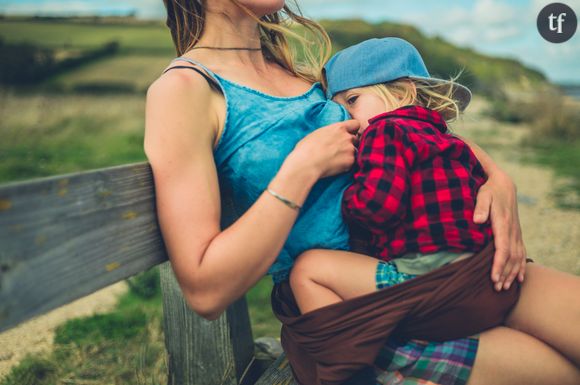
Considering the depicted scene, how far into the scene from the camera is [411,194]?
4.45 ft

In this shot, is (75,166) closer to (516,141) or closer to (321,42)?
(321,42)

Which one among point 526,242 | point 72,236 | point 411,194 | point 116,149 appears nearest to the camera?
point 72,236

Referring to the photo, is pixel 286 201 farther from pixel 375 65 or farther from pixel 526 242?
pixel 526 242

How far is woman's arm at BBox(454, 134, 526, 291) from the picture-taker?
52.9 inches

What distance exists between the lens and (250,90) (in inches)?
59.5

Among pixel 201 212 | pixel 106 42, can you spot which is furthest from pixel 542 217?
pixel 106 42

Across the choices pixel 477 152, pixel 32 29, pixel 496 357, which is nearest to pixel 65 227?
pixel 496 357

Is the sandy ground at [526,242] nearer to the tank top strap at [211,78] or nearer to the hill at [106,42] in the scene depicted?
the tank top strap at [211,78]

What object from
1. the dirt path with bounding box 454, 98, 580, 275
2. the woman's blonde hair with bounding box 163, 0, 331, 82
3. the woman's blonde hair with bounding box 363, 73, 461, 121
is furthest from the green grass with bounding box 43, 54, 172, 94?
the woman's blonde hair with bounding box 363, 73, 461, 121

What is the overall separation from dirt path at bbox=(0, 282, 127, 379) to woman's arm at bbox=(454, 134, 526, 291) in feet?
6.29

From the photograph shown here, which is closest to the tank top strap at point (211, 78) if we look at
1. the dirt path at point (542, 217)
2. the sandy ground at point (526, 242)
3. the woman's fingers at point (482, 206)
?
the woman's fingers at point (482, 206)

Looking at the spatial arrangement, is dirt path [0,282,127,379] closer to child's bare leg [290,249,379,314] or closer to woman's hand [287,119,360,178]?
child's bare leg [290,249,379,314]

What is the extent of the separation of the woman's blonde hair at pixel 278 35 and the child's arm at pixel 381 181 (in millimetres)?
523

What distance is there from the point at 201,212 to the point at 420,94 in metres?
1.00
